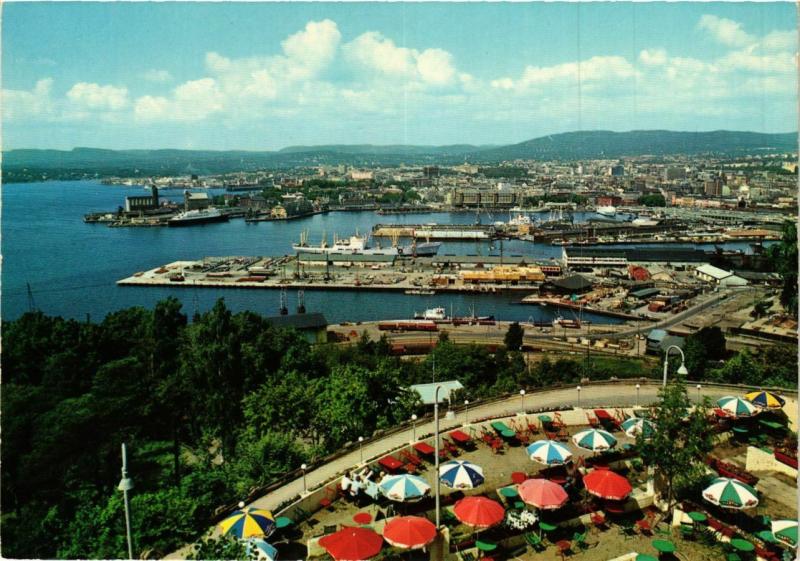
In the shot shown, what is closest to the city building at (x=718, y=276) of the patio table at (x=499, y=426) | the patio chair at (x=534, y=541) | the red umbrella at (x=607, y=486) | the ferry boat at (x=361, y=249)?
the ferry boat at (x=361, y=249)

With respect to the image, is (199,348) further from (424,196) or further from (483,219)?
(424,196)

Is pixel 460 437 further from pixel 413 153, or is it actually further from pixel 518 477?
pixel 413 153

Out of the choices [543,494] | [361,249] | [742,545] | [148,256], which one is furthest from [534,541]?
[148,256]

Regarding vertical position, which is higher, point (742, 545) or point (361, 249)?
point (742, 545)

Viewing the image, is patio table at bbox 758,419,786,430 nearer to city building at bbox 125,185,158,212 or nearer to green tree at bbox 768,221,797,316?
green tree at bbox 768,221,797,316

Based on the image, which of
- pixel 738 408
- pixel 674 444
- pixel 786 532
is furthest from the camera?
pixel 738 408

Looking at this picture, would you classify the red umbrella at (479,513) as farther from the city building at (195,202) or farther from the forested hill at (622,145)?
the forested hill at (622,145)

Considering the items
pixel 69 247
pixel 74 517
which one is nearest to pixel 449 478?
pixel 74 517
